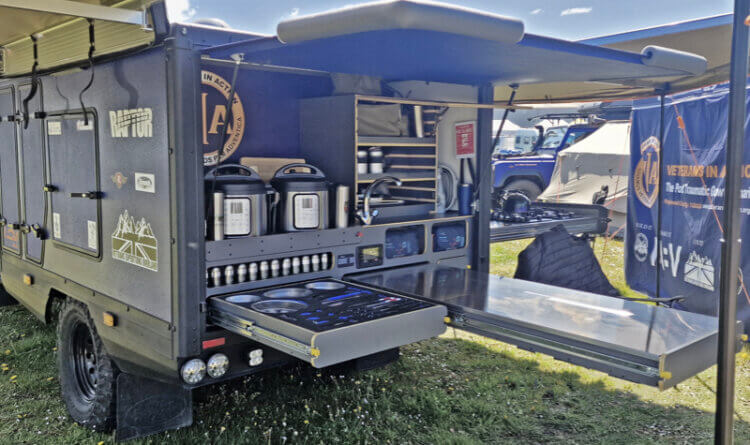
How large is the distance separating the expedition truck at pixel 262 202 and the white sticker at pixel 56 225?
21 mm

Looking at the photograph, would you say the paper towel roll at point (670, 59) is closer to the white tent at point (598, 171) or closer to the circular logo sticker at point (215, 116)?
the circular logo sticker at point (215, 116)

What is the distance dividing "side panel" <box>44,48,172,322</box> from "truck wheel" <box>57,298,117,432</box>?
0.30 meters

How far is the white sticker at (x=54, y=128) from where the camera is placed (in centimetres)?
389

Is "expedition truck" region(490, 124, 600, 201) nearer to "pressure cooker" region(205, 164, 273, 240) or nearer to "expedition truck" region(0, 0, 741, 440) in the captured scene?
"expedition truck" region(0, 0, 741, 440)

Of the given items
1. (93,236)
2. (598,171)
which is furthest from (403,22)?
(598,171)

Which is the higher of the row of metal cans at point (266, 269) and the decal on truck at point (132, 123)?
the decal on truck at point (132, 123)

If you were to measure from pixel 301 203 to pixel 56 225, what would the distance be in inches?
64.0

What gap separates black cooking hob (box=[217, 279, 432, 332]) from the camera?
2750 millimetres

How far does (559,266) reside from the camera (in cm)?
482

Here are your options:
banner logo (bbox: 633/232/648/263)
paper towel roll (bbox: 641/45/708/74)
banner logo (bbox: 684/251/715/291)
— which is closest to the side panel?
paper towel roll (bbox: 641/45/708/74)

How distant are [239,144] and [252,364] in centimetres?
148

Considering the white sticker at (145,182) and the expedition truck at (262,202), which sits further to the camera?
the white sticker at (145,182)

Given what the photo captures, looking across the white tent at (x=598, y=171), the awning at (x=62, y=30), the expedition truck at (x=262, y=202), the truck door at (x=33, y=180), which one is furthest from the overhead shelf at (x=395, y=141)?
the white tent at (x=598, y=171)

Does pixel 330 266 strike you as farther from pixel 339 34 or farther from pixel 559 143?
pixel 559 143
